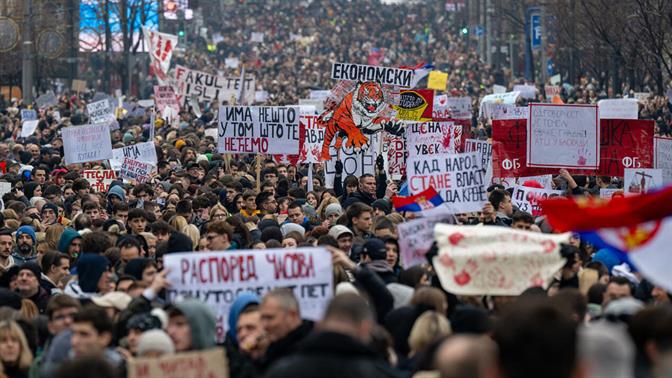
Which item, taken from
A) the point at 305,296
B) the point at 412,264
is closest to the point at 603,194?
the point at 412,264

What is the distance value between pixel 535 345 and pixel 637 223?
2268mm

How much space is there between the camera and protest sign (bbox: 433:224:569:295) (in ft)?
31.5

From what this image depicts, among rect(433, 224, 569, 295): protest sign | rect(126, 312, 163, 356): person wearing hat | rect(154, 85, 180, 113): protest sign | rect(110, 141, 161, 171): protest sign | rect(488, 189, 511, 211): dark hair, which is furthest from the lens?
rect(154, 85, 180, 113): protest sign

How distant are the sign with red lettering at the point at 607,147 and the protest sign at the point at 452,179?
4345 mm

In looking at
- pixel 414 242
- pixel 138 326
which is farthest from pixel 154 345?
pixel 414 242

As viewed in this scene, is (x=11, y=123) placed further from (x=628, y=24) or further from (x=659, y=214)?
(x=659, y=214)

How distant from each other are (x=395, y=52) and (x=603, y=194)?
7123cm

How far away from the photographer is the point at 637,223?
7859mm

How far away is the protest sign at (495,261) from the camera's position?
959cm

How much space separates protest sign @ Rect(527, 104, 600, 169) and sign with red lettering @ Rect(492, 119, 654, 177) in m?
0.41

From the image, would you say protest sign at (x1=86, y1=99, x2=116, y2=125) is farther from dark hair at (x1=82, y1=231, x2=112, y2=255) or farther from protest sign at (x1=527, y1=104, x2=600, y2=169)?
dark hair at (x1=82, y1=231, x2=112, y2=255)

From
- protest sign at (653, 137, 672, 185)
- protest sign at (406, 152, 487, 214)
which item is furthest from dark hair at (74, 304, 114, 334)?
protest sign at (653, 137, 672, 185)

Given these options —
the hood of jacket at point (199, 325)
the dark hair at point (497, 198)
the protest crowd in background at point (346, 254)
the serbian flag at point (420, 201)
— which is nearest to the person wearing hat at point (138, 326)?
the protest crowd in background at point (346, 254)

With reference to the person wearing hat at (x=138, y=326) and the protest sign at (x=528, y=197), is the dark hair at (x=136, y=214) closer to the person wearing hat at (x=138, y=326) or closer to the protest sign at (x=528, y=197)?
the protest sign at (x=528, y=197)
